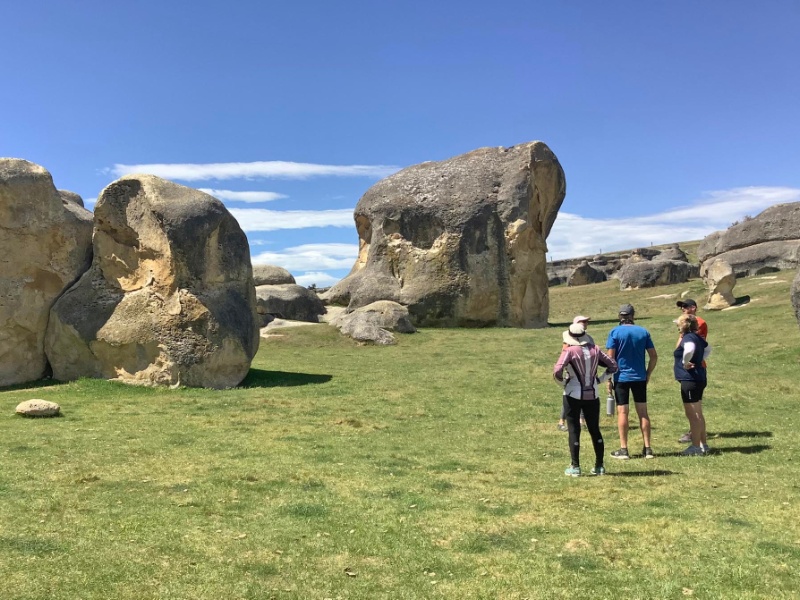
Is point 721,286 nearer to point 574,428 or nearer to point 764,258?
point 764,258

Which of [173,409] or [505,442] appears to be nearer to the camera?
[505,442]

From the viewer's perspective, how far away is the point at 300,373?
21.9 metres

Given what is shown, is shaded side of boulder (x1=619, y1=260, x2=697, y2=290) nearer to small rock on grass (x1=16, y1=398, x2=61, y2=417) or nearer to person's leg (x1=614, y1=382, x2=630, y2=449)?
person's leg (x1=614, y1=382, x2=630, y2=449)

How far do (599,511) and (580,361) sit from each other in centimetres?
236

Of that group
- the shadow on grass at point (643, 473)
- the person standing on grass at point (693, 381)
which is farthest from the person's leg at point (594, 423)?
the person standing on grass at point (693, 381)

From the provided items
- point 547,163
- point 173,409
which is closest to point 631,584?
point 173,409

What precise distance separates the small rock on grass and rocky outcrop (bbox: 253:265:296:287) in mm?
28749

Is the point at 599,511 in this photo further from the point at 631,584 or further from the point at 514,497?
the point at 631,584

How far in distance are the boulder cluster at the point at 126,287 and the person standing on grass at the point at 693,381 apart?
37.0 ft

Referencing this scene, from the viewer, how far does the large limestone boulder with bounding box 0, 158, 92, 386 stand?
19203mm

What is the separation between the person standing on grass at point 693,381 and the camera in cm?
1113

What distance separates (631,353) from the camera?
449 inches

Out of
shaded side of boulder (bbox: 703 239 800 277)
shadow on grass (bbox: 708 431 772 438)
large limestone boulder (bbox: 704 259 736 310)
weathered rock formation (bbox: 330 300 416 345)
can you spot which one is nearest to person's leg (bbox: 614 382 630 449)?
shadow on grass (bbox: 708 431 772 438)

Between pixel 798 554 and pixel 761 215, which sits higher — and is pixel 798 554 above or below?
below
